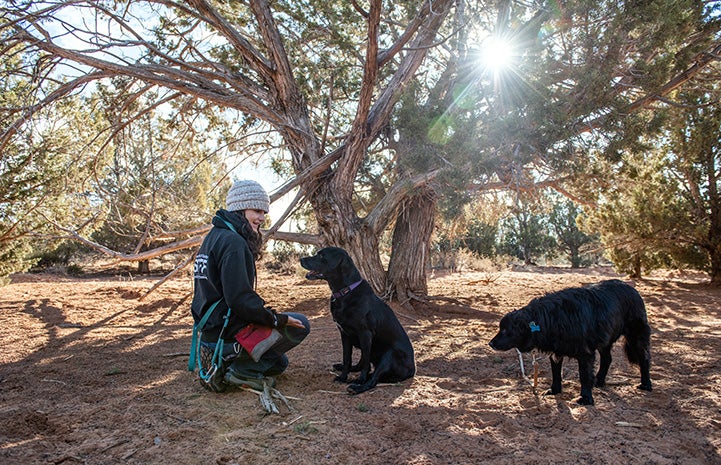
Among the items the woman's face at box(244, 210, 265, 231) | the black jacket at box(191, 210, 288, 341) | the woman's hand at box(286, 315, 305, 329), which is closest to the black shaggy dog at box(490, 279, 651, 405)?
the woman's hand at box(286, 315, 305, 329)

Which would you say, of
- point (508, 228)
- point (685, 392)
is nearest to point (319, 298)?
point (685, 392)

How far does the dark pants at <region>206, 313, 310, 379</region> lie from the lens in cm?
360

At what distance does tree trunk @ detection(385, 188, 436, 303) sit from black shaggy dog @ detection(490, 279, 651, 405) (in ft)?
14.8

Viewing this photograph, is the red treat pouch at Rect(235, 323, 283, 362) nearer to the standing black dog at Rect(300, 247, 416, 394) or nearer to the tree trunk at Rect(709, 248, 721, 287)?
the standing black dog at Rect(300, 247, 416, 394)

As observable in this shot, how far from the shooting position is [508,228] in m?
23.7

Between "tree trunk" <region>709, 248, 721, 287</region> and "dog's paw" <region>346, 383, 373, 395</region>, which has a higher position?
"tree trunk" <region>709, 248, 721, 287</region>

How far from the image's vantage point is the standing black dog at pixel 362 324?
153 inches

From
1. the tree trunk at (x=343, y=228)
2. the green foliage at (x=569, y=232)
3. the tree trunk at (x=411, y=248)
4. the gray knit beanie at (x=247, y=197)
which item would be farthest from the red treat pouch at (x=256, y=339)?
the green foliage at (x=569, y=232)

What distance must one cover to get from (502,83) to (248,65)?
13.4 feet

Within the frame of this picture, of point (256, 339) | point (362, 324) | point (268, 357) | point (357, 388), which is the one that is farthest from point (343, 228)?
point (256, 339)

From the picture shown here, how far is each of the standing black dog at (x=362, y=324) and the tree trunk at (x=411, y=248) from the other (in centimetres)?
410

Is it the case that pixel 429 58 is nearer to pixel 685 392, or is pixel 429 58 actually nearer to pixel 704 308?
pixel 704 308

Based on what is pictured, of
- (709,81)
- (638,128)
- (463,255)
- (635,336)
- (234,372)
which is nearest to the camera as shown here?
Answer: (234,372)

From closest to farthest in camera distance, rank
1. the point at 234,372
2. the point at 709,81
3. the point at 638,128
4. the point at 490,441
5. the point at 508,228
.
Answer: the point at 490,441 → the point at 234,372 → the point at 638,128 → the point at 709,81 → the point at 508,228
